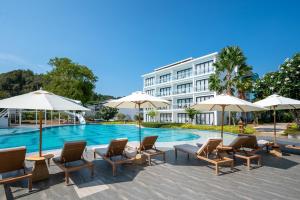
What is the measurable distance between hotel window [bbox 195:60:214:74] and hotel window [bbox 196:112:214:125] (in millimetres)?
6983

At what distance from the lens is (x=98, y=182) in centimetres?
533

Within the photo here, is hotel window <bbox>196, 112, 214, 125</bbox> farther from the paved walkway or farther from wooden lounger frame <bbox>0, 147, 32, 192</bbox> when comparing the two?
wooden lounger frame <bbox>0, 147, 32, 192</bbox>

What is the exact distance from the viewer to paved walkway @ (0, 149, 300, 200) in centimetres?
450

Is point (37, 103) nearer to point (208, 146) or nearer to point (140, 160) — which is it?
point (140, 160)

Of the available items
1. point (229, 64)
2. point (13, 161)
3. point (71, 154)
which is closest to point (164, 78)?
point (229, 64)

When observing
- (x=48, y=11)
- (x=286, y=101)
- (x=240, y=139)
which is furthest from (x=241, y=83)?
(x=48, y=11)

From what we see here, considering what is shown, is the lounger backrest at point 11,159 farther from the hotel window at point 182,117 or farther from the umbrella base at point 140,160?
the hotel window at point 182,117

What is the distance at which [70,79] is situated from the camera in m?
40.2

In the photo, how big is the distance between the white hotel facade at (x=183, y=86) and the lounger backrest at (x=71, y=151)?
27.7m

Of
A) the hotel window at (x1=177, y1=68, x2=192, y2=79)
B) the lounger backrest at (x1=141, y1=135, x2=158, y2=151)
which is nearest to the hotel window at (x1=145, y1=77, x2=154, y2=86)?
the hotel window at (x1=177, y1=68, x2=192, y2=79)

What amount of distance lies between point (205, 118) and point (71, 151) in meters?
29.4

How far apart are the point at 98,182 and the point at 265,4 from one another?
17353 millimetres

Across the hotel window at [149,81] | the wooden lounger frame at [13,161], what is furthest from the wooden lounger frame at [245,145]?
the hotel window at [149,81]

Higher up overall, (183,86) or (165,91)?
(183,86)
